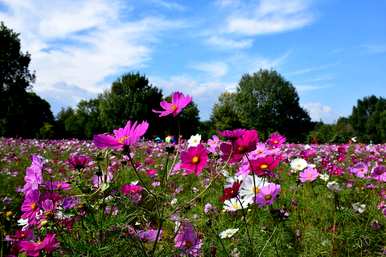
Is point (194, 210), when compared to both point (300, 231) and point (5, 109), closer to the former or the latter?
point (300, 231)

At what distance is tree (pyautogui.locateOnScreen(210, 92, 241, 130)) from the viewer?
164 feet

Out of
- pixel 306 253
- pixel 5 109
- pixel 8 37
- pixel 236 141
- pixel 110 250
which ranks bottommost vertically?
pixel 306 253

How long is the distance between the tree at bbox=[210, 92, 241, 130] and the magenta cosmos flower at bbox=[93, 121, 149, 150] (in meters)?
47.7

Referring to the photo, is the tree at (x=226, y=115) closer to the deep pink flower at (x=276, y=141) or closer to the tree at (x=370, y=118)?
the tree at (x=370, y=118)

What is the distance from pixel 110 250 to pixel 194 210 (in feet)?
7.09

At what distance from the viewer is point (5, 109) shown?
→ 28.2 metres

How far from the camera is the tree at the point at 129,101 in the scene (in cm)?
4047

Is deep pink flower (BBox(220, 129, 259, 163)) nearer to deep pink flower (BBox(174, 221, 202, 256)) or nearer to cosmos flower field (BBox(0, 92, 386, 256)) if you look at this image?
cosmos flower field (BBox(0, 92, 386, 256))

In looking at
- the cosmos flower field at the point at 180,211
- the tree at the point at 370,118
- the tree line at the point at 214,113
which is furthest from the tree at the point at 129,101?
the cosmos flower field at the point at 180,211

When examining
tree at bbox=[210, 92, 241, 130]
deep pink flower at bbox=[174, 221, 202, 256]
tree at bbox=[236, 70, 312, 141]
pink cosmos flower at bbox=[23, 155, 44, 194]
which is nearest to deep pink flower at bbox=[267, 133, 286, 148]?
deep pink flower at bbox=[174, 221, 202, 256]

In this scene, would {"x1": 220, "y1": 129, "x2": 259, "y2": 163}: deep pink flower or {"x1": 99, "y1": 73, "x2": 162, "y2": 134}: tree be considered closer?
{"x1": 220, "y1": 129, "x2": 259, "y2": 163}: deep pink flower

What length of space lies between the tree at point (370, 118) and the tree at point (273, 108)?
7190mm

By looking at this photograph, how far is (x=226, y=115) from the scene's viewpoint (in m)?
50.9

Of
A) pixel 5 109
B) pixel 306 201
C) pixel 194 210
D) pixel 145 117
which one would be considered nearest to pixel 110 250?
pixel 194 210
